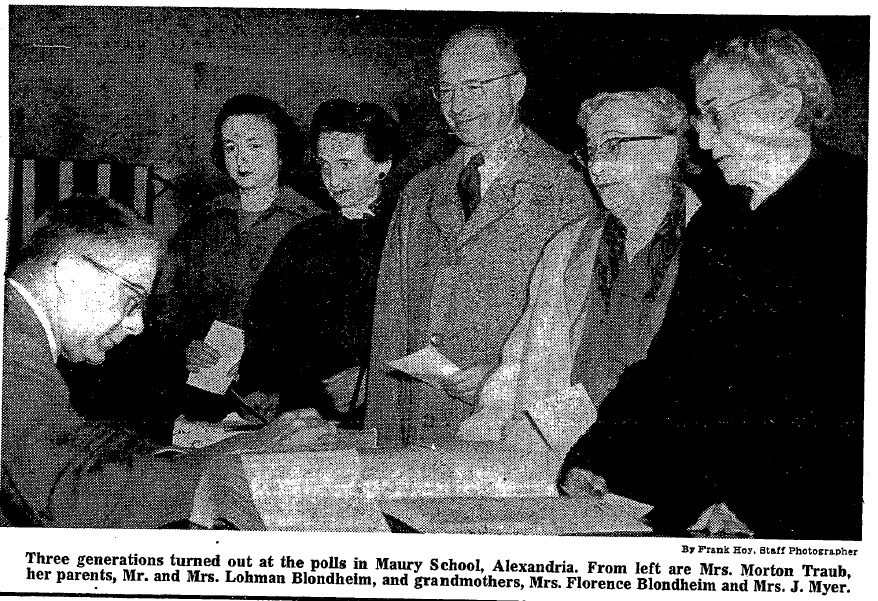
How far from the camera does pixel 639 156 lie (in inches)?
107

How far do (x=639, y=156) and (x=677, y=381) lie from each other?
1.97 ft

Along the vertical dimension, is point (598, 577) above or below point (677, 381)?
below

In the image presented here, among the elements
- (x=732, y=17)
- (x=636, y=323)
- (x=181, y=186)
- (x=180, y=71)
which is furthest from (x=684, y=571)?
(x=180, y=71)

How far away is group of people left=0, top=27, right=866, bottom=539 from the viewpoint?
8.85ft

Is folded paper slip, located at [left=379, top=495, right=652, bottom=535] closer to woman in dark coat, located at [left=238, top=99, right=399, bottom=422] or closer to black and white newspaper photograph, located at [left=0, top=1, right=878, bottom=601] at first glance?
black and white newspaper photograph, located at [left=0, top=1, right=878, bottom=601]

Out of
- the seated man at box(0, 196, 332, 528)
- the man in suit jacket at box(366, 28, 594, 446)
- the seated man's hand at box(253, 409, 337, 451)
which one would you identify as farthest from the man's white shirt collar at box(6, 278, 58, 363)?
the man in suit jacket at box(366, 28, 594, 446)

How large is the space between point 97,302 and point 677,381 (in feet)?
5.13

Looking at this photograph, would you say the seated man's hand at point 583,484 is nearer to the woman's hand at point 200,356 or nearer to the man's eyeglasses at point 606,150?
the man's eyeglasses at point 606,150

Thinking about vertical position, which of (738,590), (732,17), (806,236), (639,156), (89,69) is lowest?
(738,590)

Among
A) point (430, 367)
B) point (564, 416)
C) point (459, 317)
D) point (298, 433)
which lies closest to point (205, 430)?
point (298, 433)

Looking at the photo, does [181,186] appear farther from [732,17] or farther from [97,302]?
[732,17]

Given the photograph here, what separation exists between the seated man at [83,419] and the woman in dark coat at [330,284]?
0.46 ft

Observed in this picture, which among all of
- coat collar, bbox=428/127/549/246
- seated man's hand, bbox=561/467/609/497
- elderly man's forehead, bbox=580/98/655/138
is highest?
elderly man's forehead, bbox=580/98/655/138

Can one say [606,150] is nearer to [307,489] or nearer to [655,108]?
[655,108]
